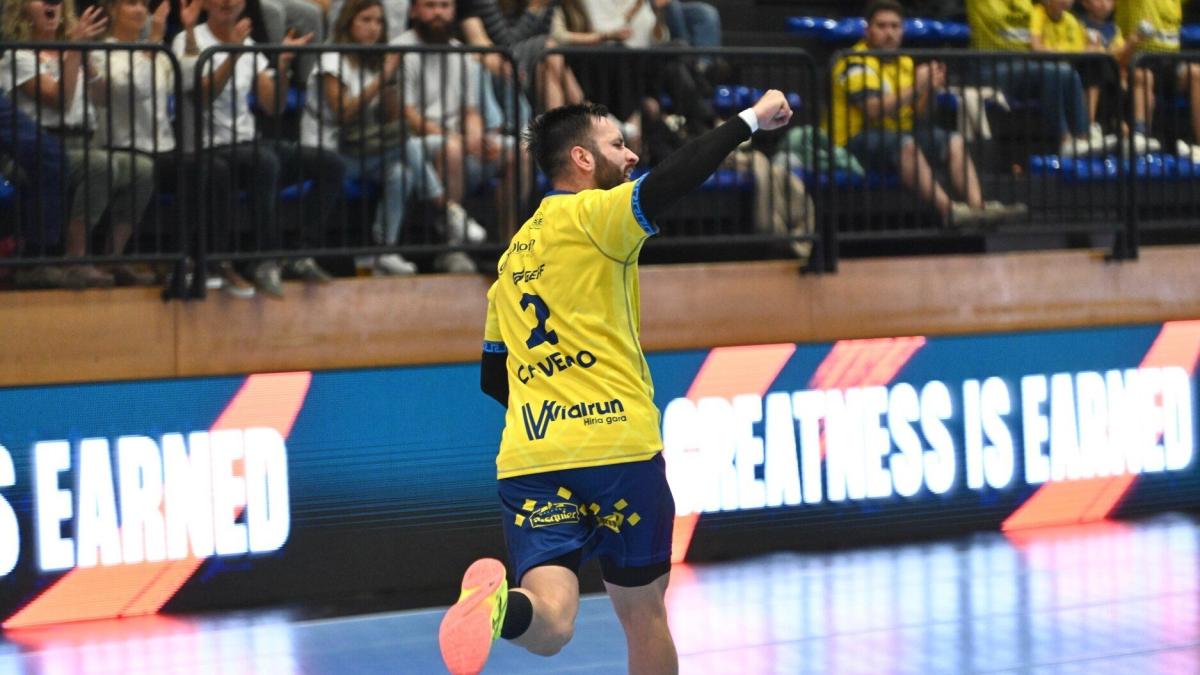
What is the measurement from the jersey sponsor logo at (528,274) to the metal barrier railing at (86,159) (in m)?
3.12

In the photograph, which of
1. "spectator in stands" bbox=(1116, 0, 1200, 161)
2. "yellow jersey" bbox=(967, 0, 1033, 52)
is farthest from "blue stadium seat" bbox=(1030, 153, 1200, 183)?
"yellow jersey" bbox=(967, 0, 1033, 52)

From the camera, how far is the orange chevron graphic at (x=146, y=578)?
766cm

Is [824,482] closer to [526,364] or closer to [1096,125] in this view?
[1096,125]

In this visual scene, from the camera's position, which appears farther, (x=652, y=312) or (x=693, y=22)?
(x=693, y=22)

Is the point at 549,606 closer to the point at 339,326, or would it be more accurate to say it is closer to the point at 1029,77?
the point at 339,326

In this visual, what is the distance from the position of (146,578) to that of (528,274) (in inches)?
135

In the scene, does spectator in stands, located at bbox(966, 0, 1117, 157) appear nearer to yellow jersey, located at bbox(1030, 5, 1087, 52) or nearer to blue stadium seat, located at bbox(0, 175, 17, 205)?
yellow jersey, located at bbox(1030, 5, 1087, 52)

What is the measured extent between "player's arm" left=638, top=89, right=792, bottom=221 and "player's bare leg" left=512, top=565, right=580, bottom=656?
1099mm

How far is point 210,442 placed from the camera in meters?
7.89

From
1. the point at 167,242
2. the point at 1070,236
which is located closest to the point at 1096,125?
the point at 1070,236

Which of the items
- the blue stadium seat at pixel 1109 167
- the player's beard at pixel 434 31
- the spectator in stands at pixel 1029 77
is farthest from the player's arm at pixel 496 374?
the blue stadium seat at pixel 1109 167

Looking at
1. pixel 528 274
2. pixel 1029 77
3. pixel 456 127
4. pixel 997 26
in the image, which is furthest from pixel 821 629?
pixel 997 26

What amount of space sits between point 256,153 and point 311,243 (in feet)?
2.15

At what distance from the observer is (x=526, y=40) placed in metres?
9.65
